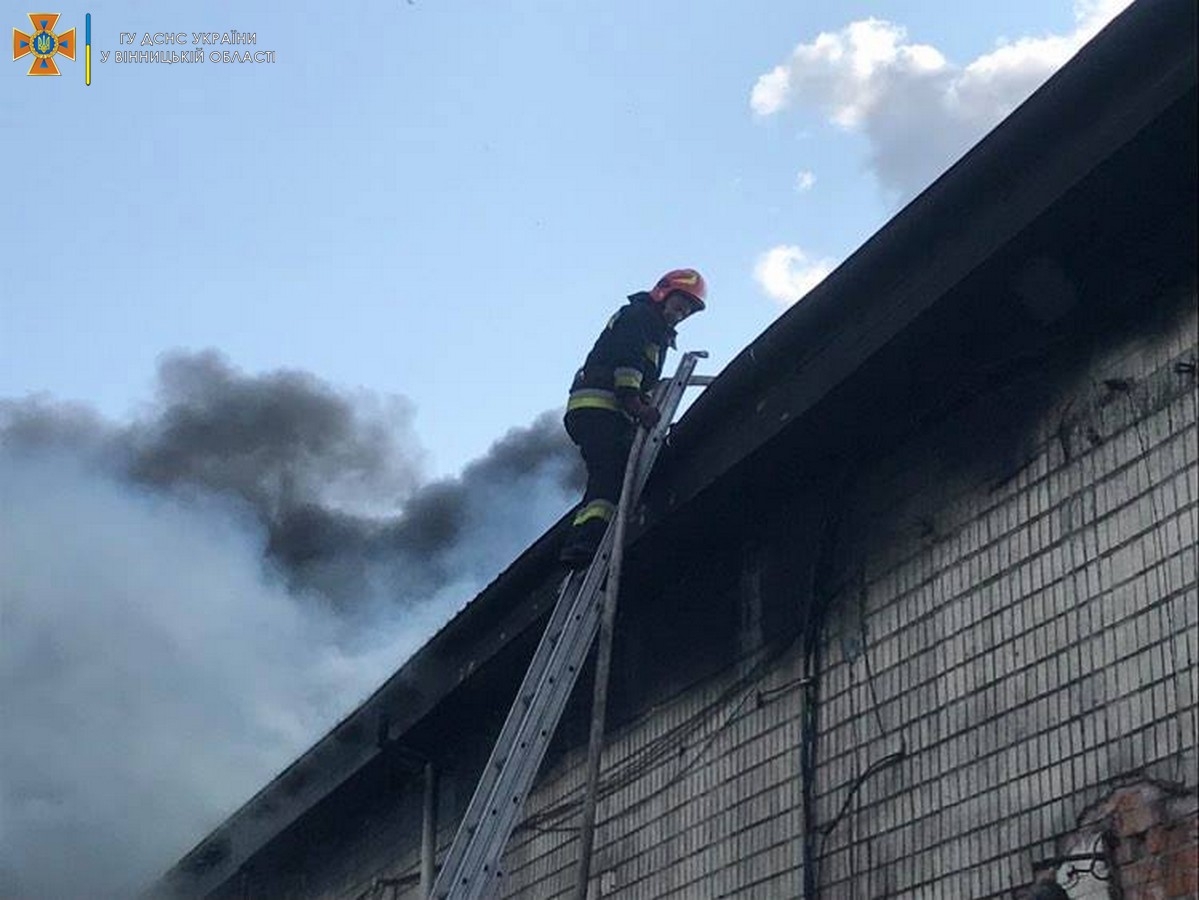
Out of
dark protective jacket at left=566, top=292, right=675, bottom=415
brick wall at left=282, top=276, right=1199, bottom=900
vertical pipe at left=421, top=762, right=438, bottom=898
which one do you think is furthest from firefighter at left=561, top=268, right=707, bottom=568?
vertical pipe at left=421, top=762, right=438, bottom=898

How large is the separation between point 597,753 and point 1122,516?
7.80 ft

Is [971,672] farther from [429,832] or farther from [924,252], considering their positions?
[429,832]

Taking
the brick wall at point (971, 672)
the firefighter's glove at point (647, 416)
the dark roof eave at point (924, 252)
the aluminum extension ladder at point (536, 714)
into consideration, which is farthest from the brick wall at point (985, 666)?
the firefighter's glove at point (647, 416)

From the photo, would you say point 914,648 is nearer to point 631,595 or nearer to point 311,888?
point 631,595

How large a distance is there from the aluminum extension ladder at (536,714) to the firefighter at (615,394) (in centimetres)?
10

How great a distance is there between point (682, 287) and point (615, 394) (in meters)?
0.68

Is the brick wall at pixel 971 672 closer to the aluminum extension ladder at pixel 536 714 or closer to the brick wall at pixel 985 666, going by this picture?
the brick wall at pixel 985 666

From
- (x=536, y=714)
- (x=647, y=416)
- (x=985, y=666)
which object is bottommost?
(x=985, y=666)

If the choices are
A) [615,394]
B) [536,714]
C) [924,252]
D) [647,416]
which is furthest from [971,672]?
[615,394]

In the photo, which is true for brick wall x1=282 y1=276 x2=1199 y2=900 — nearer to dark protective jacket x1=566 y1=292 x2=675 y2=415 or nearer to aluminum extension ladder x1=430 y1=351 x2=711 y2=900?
aluminum extension ladder x1=430 y1=351 x2=711 y2=900

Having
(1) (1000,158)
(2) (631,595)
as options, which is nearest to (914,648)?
(1) (1000,158)

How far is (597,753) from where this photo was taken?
7.75 m

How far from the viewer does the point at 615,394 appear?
908cm

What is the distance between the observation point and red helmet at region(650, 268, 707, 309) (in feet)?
30.8
